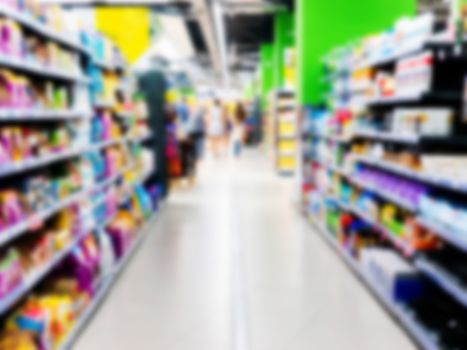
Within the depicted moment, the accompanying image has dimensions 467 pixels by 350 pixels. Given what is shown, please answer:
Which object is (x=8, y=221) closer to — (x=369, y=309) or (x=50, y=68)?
(x=50, y=68)

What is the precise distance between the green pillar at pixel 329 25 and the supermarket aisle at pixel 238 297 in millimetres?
2243

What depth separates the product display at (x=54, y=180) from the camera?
2.79 meters

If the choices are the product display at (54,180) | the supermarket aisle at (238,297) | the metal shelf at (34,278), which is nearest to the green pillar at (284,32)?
the supermarket aisle at (238,297)

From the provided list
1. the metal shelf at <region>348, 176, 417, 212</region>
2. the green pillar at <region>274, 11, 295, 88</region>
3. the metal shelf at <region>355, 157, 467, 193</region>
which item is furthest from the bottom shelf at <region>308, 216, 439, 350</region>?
the green pillar at <region>274, 11, 295, 88</region>

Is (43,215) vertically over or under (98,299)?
over

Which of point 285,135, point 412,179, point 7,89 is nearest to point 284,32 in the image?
point 285,135

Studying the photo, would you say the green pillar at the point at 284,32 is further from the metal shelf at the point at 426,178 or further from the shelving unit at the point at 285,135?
the metal shelf at the point at 426,178

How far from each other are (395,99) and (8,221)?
2966 mm

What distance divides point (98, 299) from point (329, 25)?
215 inches

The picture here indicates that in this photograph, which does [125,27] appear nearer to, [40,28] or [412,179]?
[40,28]

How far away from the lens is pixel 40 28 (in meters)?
3.20

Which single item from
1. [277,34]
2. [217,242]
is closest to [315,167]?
[217,242]

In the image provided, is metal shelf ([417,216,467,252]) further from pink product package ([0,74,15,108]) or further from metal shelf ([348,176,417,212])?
pink product package ([0,74,15,108])

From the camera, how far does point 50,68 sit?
11.2ft
